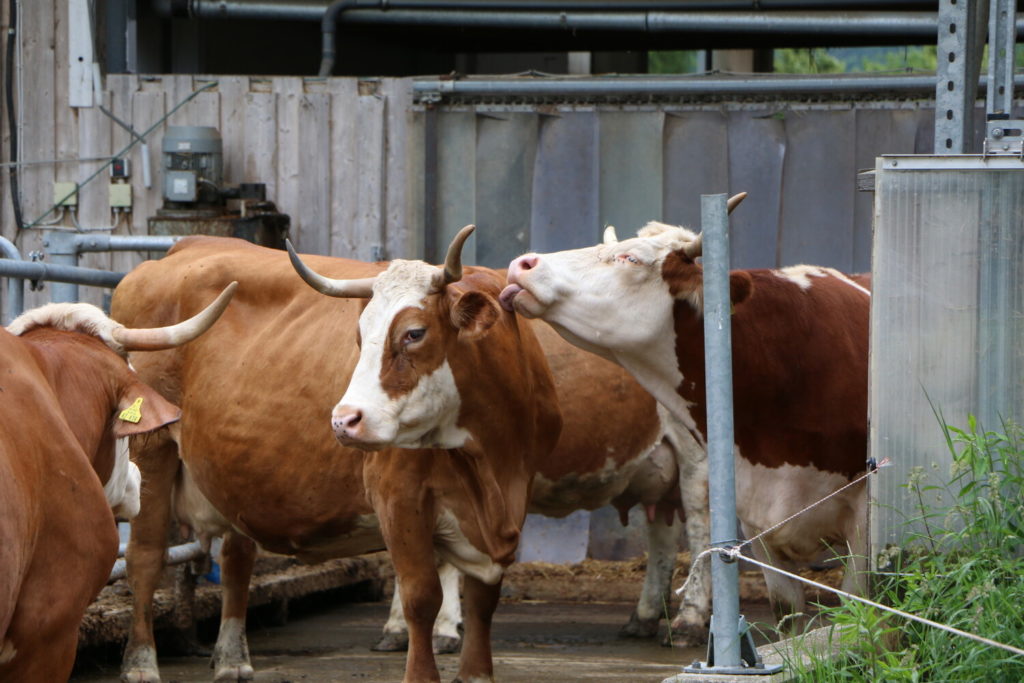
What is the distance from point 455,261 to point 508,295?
0.25 meters

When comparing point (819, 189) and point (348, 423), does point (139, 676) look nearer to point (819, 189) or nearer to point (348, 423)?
point (348, 423)

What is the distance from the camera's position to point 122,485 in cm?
507

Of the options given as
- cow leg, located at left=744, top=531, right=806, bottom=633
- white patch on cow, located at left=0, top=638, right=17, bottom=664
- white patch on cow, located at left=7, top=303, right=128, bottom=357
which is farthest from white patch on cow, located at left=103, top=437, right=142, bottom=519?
cow leg, located at left=744, top=531, right=806, bottom=633

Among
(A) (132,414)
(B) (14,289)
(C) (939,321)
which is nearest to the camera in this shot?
(C) (939,321)

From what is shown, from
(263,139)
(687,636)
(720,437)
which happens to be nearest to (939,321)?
(720,437)

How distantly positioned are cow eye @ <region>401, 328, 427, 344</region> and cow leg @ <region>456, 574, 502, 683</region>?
0.97 metres

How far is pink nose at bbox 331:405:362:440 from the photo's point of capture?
189 inches

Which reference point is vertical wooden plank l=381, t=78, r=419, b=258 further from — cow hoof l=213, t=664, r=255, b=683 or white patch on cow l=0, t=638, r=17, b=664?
white patch on cow l=0, t=638, r=17, b=664

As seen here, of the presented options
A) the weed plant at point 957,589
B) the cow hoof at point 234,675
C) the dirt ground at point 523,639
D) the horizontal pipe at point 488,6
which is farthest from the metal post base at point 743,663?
the horizontal pipe at point 488,6

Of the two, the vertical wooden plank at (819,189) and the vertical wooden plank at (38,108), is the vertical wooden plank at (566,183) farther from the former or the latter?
the vertical wooden plank at (38,108)

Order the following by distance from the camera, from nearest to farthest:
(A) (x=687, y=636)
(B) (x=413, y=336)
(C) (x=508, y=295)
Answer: (B) (x=413, y=336)
(C) (x=508, y=295)
(A) (x=687, y=636)

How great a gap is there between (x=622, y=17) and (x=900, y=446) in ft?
20.6

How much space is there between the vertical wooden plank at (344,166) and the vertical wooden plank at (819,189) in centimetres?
250

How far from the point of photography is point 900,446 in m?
4.43
